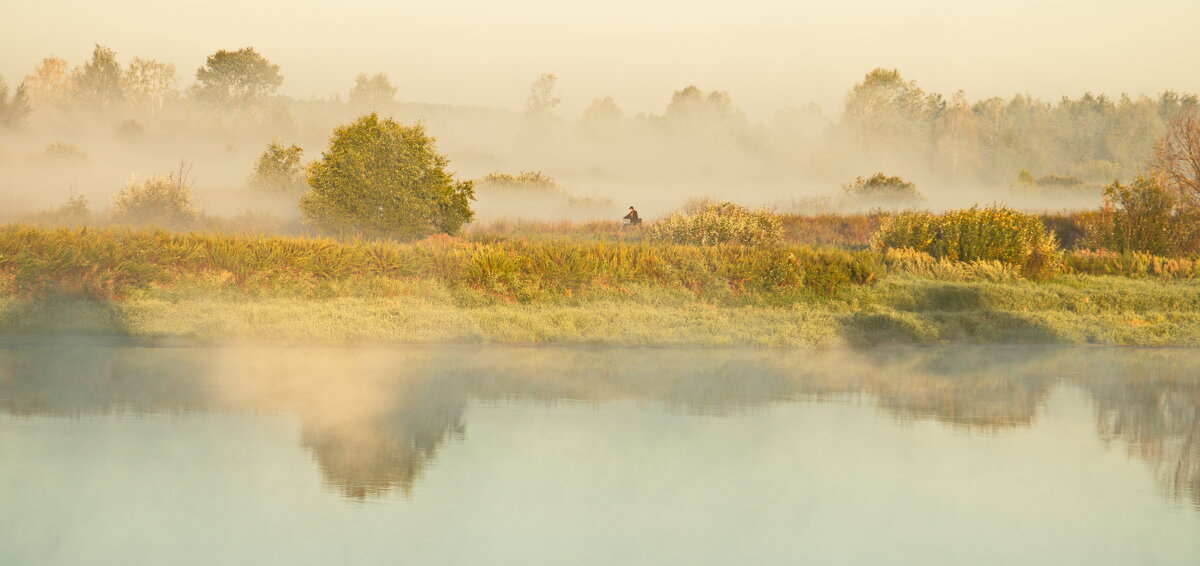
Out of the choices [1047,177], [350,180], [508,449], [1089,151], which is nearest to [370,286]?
[350,180]

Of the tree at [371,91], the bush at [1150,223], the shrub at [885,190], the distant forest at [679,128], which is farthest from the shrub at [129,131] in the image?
the bush at [1150,223]

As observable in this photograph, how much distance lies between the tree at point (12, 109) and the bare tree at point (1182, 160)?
275ft

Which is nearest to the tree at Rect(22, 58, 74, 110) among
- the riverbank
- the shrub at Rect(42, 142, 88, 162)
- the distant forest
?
the distant forest

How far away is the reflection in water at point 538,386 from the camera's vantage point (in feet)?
32.9

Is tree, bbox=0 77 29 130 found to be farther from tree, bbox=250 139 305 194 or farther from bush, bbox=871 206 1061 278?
bush, bbox=871 206 1061 278

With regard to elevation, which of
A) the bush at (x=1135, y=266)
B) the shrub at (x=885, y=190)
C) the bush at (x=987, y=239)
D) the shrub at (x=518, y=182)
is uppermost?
the shrub at (x=885, y=190)

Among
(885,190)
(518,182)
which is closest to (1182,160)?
(885,190)

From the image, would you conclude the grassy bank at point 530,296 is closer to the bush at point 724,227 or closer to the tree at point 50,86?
the bush at point 724,227

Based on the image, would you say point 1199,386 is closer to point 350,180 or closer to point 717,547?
point 717,547

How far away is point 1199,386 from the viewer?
14281 millimetres

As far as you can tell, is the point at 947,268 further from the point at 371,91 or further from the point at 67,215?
the point at 371,91

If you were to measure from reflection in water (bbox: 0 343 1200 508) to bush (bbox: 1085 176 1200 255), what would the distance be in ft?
53.8

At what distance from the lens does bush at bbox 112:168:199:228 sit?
4128cm

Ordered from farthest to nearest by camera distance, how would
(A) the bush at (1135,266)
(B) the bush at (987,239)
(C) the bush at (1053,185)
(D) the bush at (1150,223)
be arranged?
(C) the bush at (1053,185) < (D) the bush at (1150,223) < (A) the bush at (1135,266) < (B) the bush at (987,239)
